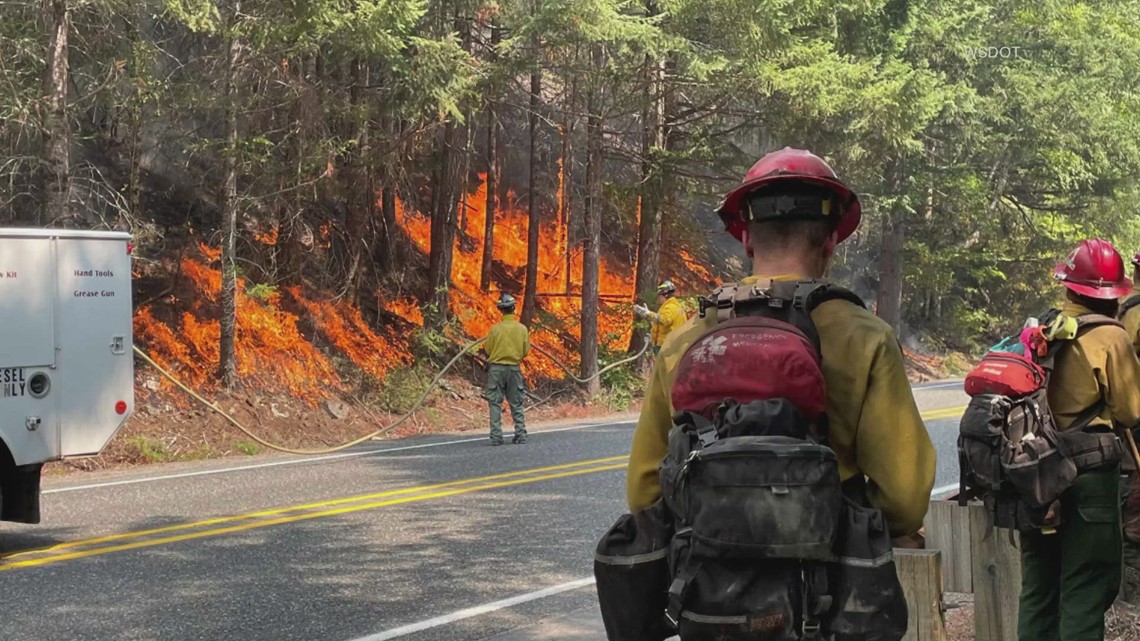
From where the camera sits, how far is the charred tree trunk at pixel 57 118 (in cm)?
1545

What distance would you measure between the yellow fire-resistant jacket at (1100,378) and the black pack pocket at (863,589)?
262 cm

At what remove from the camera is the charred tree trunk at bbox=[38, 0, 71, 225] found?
15453mm

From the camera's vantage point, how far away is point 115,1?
648 inches

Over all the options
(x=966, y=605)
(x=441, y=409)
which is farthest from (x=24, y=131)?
(x=966, y=605)

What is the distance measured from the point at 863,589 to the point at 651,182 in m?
Result: 21.1

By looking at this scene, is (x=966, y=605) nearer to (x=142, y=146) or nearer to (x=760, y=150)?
(x=142, y=146)

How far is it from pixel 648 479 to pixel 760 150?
27935mm

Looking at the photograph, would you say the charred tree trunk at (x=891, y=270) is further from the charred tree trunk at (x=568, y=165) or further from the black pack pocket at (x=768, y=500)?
the black pack pocket at (x=768, y=500)

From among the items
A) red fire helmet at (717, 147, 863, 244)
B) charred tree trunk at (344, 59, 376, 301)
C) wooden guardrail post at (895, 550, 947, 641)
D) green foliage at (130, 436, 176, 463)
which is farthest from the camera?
charred tree trunk at (344, 59, 376, 301)

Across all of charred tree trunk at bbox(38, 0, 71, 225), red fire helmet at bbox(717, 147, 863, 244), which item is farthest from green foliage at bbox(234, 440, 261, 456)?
red fire helmet at bbox(717, 147, 863, 244)

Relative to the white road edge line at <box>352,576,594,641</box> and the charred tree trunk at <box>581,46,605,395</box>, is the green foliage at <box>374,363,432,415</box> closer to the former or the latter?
the charred tree trunk at <box>581,46,605,395</box>

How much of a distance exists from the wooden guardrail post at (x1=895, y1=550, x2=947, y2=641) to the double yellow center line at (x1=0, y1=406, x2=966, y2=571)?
265 inches

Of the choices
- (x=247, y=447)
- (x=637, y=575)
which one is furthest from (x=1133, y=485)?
(x=247, y=447)

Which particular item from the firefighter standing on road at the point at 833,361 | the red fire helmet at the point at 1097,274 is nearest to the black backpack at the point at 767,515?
the firefighter standing on road at the point at 833,361
